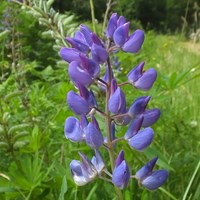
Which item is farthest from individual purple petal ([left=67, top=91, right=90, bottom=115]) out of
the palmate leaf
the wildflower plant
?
the palmate leaf

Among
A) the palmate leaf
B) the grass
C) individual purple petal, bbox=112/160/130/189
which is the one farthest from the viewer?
the palmate leaf

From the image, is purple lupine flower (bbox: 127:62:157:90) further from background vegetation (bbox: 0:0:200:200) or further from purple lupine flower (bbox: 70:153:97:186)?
background vegetation (bbox: 0:0:200:200)

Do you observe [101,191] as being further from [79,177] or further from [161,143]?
[161,143]

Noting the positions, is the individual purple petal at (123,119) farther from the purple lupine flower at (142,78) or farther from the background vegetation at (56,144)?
the background vegetation at (56,144)

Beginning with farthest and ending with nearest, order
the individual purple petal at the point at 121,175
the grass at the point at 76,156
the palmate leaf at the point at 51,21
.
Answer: the palmate leaf at the point at 51,21 → the grass at the point at 76,156 → the individual purple petal at the point at 121,175

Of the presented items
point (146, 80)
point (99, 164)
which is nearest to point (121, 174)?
point (99, 164)

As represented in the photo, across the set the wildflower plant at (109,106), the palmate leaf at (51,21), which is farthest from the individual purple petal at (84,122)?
the palmate leaf at (51,21)
